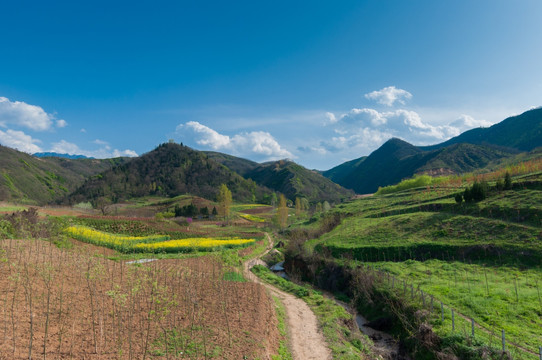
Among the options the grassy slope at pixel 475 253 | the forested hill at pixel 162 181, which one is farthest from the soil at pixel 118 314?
the forested hill at pixel 162 181

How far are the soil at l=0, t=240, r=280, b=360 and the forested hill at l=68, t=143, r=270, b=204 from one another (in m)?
143

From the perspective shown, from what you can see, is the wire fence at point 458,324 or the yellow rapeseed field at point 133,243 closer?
the wire fence at point 458,324

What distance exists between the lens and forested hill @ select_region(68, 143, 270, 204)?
506 ft

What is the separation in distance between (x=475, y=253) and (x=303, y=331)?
19.0m

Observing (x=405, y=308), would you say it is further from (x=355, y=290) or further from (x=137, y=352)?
(x=137, y=352)

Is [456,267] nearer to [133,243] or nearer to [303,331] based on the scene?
[303,331]

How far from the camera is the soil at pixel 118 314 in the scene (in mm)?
9359

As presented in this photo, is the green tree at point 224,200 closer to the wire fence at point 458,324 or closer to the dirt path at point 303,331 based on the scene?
the dirt path at point 303,331

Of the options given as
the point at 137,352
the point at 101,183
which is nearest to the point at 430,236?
the point at 137,352

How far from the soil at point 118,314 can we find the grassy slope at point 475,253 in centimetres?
1100

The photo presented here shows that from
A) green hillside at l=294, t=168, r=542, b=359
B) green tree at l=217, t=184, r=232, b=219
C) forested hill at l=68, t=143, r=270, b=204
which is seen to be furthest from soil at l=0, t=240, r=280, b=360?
forested hill at l=68, t=143, r=270, b=204

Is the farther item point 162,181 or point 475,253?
point 162,181

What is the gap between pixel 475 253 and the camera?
82.3ft

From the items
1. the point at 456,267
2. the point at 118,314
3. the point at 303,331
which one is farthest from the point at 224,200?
the point at 118,314
